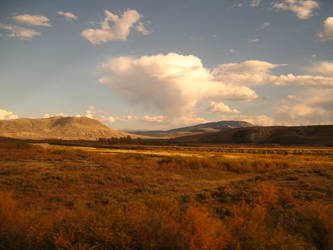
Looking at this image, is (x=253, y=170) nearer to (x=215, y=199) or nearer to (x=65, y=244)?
(x=215, y=199)

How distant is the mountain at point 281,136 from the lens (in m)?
84.2

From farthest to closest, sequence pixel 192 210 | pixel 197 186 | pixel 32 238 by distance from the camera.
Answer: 1. pixel 197 186
2. pixel 192 210
3. pixel 32 238

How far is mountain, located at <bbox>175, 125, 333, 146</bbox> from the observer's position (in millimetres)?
84250

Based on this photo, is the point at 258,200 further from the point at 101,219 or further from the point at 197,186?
the point at 101,219

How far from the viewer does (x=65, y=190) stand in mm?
12914

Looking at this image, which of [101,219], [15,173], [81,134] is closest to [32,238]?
[101,219]

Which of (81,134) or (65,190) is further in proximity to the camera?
(81,134)

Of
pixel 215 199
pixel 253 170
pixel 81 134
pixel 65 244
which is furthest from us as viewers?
pixel 81 134

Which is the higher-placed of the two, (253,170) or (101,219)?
(101,219)

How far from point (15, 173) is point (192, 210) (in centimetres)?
1550

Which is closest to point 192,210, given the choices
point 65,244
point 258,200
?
point 65,244

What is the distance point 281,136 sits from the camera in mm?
99125

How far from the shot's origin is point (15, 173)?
52.7 ft

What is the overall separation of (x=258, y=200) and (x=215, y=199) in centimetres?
211
